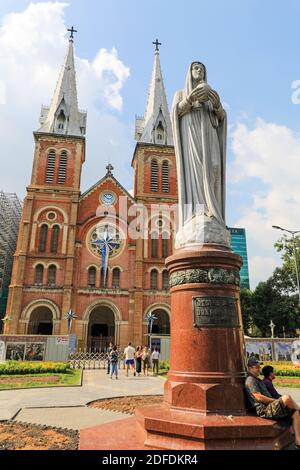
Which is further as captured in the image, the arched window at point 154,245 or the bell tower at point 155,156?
the bell tower at point 155,156

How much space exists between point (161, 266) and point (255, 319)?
44.9ft

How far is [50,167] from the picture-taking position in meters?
36.7

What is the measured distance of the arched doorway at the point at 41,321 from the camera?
3170 centimetres

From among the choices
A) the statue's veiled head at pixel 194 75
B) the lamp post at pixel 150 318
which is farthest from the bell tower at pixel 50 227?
the statue's veiled head at pixel 194 75

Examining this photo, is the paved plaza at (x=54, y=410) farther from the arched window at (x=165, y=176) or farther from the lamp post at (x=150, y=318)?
the arched window at (x=165, y=176)

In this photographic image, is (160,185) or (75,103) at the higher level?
(75,103)

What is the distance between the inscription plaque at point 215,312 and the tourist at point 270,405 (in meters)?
0.66

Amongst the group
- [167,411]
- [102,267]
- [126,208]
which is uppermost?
[126,208]

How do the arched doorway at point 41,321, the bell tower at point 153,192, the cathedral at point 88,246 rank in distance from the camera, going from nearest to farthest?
the cathedral at point 88,246 → the arched doorway at point 41,321 → the bell tower at point 153,192

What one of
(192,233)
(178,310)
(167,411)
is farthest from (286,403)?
(192,233)

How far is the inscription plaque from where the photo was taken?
4.91m

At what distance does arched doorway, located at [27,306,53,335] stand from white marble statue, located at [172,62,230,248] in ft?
93.4

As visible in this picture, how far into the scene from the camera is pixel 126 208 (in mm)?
36656

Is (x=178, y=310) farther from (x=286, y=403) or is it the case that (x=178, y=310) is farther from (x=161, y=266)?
(x=161, y=266)
